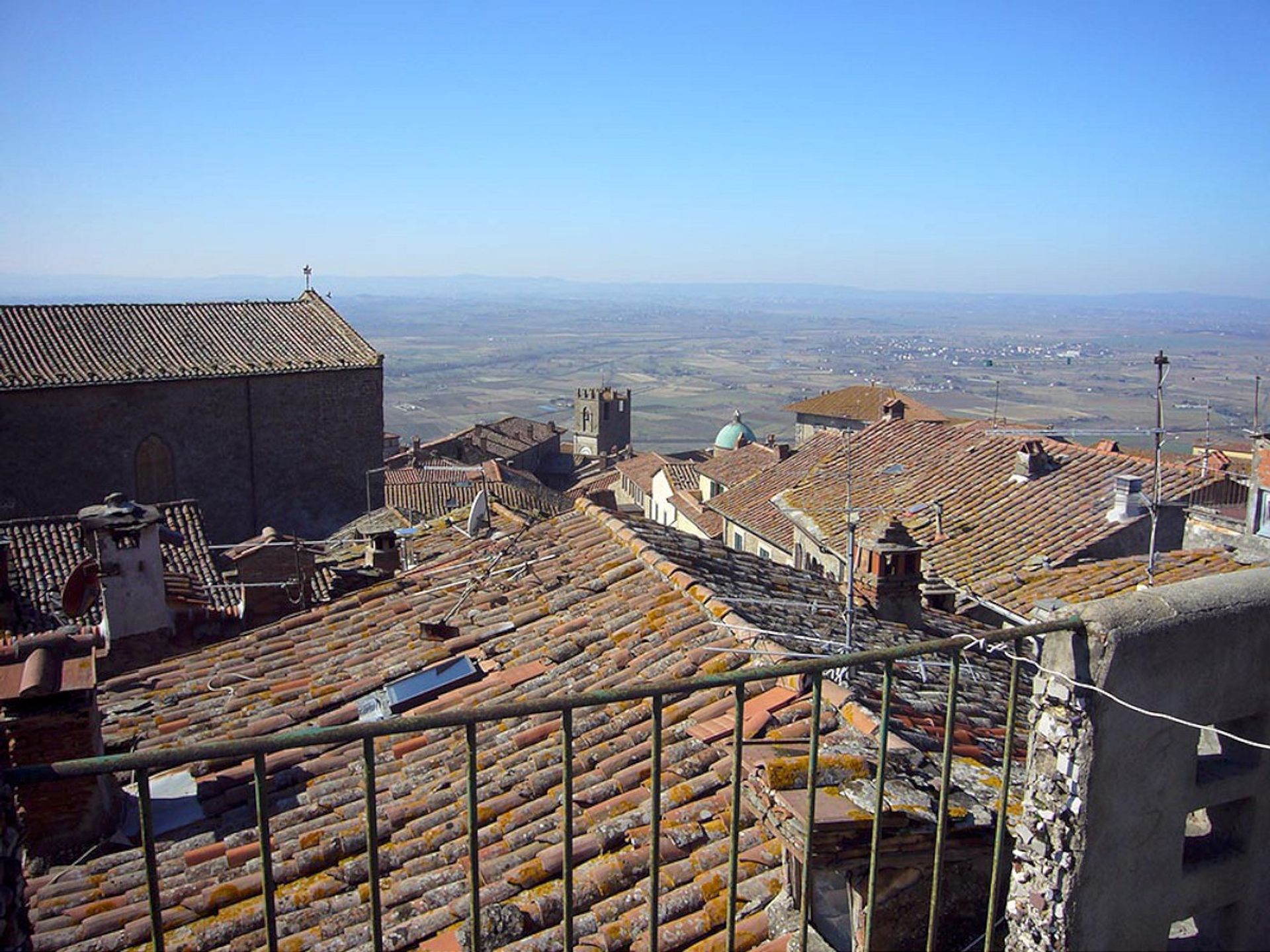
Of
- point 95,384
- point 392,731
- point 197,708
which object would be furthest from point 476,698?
point 95,384

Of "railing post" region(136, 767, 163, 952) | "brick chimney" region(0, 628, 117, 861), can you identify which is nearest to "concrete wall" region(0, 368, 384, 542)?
"brick chimney" region(0, 628, 117, 861)

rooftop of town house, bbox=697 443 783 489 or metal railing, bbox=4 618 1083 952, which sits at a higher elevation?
metal railing, bbox=4 618 1083 952

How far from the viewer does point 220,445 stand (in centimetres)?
2816

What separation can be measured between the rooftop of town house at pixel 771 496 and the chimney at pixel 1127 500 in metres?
6.17

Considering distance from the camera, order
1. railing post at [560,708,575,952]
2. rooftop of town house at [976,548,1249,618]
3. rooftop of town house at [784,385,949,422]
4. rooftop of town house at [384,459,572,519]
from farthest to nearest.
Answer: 1. rooftop of town house at [784,385,949,422]
2. rooftop of town house at [384,459,572,519]
3. rooftop of town house at [976,548,1249,618]
4. railing post at [560,708,575,952]

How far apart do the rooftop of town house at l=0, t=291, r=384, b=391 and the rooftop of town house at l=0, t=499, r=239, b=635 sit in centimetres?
794

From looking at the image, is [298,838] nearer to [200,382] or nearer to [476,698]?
[476,698]

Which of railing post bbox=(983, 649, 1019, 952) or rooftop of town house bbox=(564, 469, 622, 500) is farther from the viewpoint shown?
rooftop of town house bbox=(564, 469, 622, 500)

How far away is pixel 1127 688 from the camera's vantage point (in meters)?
3.08

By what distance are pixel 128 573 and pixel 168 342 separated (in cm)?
1915

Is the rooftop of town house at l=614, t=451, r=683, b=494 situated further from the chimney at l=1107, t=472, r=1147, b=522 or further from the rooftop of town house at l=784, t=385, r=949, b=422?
the chimney at l=1107, t=472, r=1147, b=522

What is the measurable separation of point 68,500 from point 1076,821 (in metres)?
27.8

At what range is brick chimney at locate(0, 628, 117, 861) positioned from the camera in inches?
230

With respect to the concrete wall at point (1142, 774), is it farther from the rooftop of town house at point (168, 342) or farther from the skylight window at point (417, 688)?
the rooftop of town house at point (168, 342)
